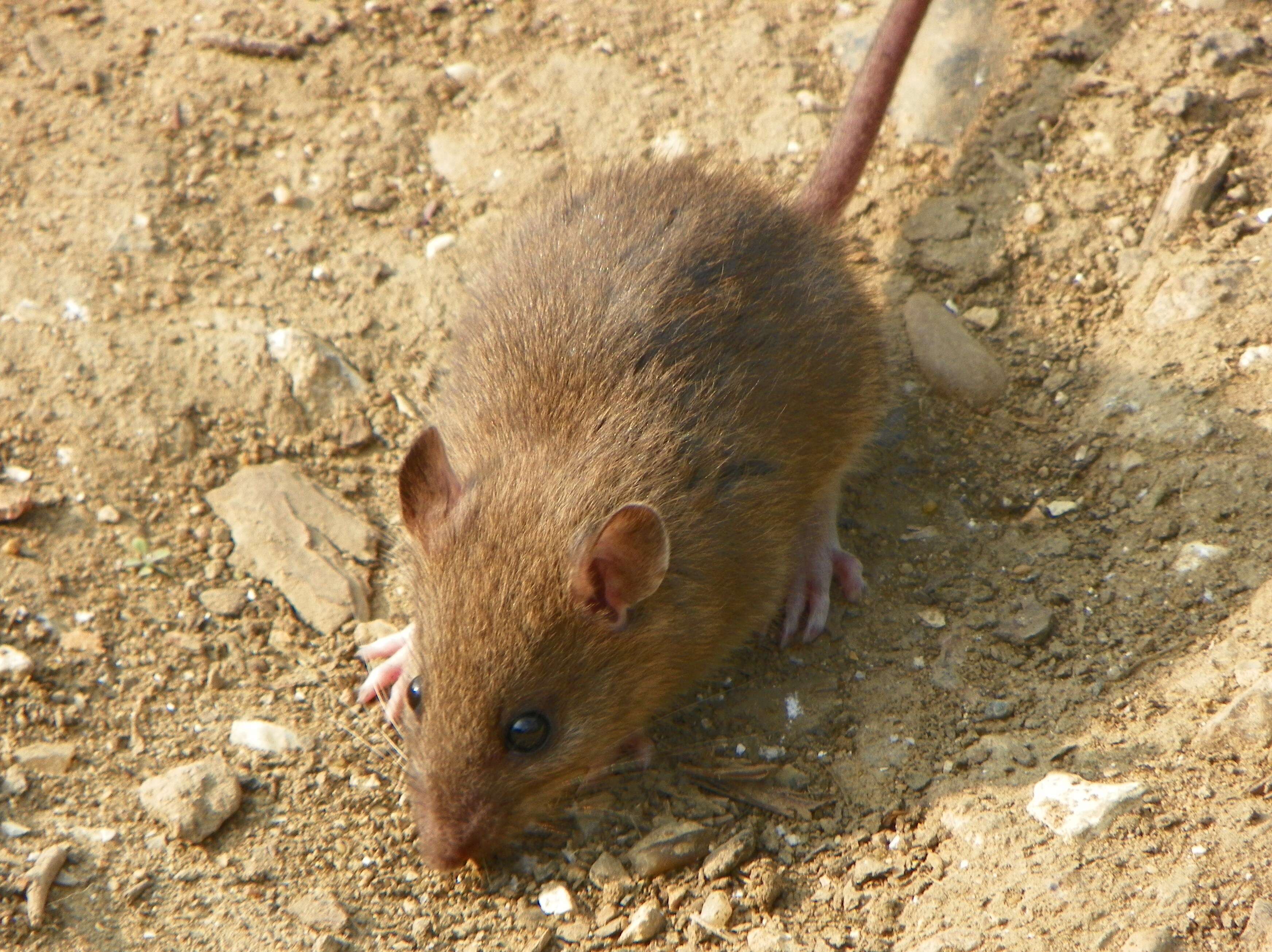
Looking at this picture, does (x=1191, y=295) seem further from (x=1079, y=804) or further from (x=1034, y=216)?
(x=1079, y=804)

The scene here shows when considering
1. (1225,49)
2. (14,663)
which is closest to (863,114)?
(1225,49)

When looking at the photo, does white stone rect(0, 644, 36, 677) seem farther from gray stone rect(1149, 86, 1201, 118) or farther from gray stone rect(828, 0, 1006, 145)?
gray stone rect(1149, 86, 1201, 118)

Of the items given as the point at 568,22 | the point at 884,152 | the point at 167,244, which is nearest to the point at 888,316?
the point at 884,152

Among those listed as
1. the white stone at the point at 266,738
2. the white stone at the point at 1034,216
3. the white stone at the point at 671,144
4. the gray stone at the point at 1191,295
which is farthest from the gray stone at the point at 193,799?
the white stone at the point at 1034,216

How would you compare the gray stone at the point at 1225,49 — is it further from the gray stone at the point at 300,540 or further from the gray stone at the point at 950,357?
the gray stone at the point at 300,540

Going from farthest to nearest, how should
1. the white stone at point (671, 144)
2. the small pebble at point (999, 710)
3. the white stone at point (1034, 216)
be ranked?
the white stone at point (671, 144) < the white stone at point (1034, 216) < the small pebble at point (999, 710)

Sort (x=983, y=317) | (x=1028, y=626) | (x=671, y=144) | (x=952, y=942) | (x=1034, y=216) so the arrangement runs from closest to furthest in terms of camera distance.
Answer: (x=952, y=942) → (x=1028, y=626) → (x=983, y=317) → (x=1034, y=216) → (x=671, y=144)
